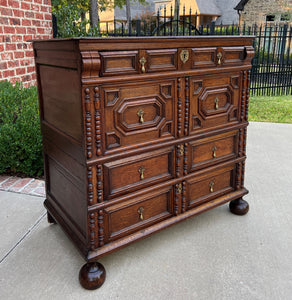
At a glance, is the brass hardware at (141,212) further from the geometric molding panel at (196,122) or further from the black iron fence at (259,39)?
the black iron fence at (259,39)

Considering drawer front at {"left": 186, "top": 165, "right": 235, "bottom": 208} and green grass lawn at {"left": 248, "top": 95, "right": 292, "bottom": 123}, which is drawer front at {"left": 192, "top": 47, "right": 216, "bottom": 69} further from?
green grass lawn at {"left": 248, "top": 95, "right": 292, "bottom": 123}

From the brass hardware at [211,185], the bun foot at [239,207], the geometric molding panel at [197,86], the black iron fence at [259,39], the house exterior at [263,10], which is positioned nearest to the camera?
the geometric molding panel at [197,86]

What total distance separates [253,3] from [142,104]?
19828mm

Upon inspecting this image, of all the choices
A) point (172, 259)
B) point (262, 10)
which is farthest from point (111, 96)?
point (262, 10)

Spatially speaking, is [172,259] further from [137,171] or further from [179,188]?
[137,171]

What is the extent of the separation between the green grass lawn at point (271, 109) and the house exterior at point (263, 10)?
11.8 meters

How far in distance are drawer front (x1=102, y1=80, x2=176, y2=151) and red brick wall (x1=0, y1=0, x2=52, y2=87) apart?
274cm

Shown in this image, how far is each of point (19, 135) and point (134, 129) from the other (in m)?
1.89

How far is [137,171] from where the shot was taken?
2.11m

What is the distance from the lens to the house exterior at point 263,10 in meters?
18.1

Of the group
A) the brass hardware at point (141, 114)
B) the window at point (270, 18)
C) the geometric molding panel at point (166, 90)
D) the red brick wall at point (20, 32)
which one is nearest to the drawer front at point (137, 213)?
the brass hardware at point (141, 114)

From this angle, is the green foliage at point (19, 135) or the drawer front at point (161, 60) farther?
the green foliage at point (19, 135)

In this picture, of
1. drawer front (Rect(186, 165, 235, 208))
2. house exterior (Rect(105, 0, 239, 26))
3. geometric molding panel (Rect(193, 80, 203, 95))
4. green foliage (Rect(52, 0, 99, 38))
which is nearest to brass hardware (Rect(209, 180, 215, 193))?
drawer front (Rect(186, 165, 235, 208))

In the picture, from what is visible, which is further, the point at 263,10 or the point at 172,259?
the point at 263,10
